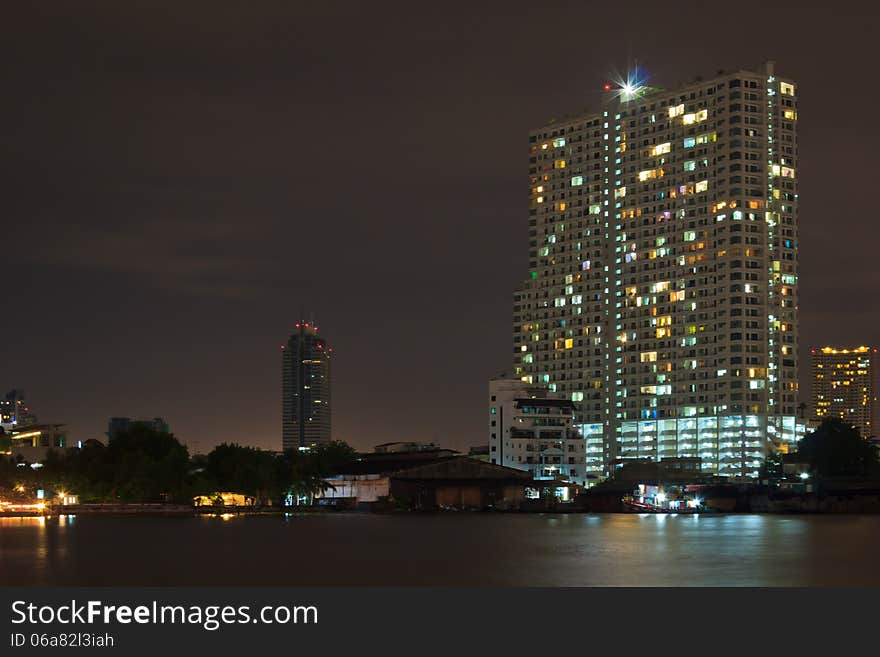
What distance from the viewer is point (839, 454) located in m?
192

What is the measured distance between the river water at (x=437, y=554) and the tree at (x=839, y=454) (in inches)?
2231

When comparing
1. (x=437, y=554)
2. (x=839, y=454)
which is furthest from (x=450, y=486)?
(x=437, y=554)

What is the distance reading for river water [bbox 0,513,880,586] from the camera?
70562mm

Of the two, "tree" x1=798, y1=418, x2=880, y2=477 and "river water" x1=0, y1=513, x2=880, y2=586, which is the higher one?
"tree" x1=798, y1=418, x2=880, y2=477

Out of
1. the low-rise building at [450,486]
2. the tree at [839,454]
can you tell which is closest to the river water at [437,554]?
the low-rise building at [450,486]

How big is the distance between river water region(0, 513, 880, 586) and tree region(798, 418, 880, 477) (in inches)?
2231

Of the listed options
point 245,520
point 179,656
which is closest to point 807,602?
point 179,656

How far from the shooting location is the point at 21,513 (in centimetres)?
17212

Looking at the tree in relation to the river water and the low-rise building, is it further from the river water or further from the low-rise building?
the river water

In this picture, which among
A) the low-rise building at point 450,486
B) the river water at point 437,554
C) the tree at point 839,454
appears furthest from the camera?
the tree at point 839,454

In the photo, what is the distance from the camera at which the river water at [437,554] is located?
7056cm

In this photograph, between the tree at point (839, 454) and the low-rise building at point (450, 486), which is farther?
the tree at point (839, 454)

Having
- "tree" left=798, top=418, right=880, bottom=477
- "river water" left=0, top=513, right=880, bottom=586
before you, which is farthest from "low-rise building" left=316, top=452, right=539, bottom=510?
"river water" left=0, top=513, right=880, bottom=586

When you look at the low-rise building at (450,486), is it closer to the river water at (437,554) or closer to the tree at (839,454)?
the tree at (839,454)
